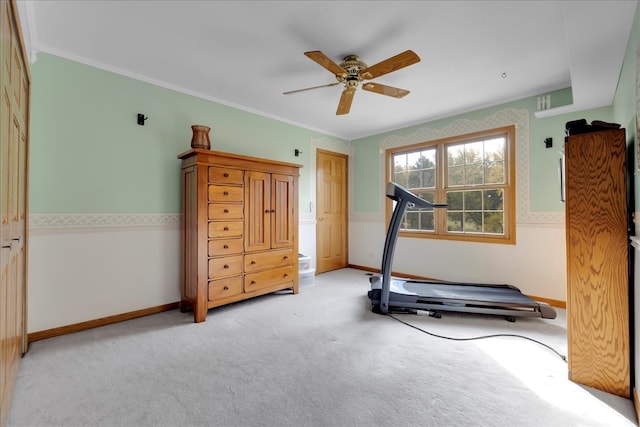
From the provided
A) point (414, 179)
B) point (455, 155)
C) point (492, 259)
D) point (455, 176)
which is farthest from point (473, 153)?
point (492, 259)

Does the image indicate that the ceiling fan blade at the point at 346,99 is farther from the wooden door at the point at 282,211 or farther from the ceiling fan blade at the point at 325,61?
the wooden door at the point at 282,211

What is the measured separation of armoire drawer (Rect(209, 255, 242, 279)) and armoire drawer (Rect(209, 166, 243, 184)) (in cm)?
81

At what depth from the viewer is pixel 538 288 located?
11.4 feet

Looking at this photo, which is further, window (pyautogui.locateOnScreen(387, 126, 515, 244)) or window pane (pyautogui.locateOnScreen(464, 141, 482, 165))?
window pane (pyautogui.locateOnScreen(464, 141, 482, 165))

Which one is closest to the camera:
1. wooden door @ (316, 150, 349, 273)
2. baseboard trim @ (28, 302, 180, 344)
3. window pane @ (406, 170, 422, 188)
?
baseboard trim @ (28, 302, 180, 344)

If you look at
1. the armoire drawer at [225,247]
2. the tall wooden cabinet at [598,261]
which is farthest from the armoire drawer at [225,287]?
the tall wooden cabinet at [598,261]

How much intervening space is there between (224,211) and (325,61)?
1.76 m

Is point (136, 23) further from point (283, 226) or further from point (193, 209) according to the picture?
point (283, 226)

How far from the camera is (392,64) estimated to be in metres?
2.29

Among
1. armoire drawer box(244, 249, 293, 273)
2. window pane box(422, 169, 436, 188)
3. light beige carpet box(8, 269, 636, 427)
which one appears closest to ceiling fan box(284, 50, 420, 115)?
armoire drawer box(244, 249, 293, 273)

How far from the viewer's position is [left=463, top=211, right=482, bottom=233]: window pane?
158 inches

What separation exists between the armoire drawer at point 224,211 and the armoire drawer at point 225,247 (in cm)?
25

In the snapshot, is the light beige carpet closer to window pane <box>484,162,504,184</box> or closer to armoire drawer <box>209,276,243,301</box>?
armoire drawer <box>209,276,243,301</box>

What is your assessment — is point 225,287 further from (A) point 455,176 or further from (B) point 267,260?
(A) point 455,176
